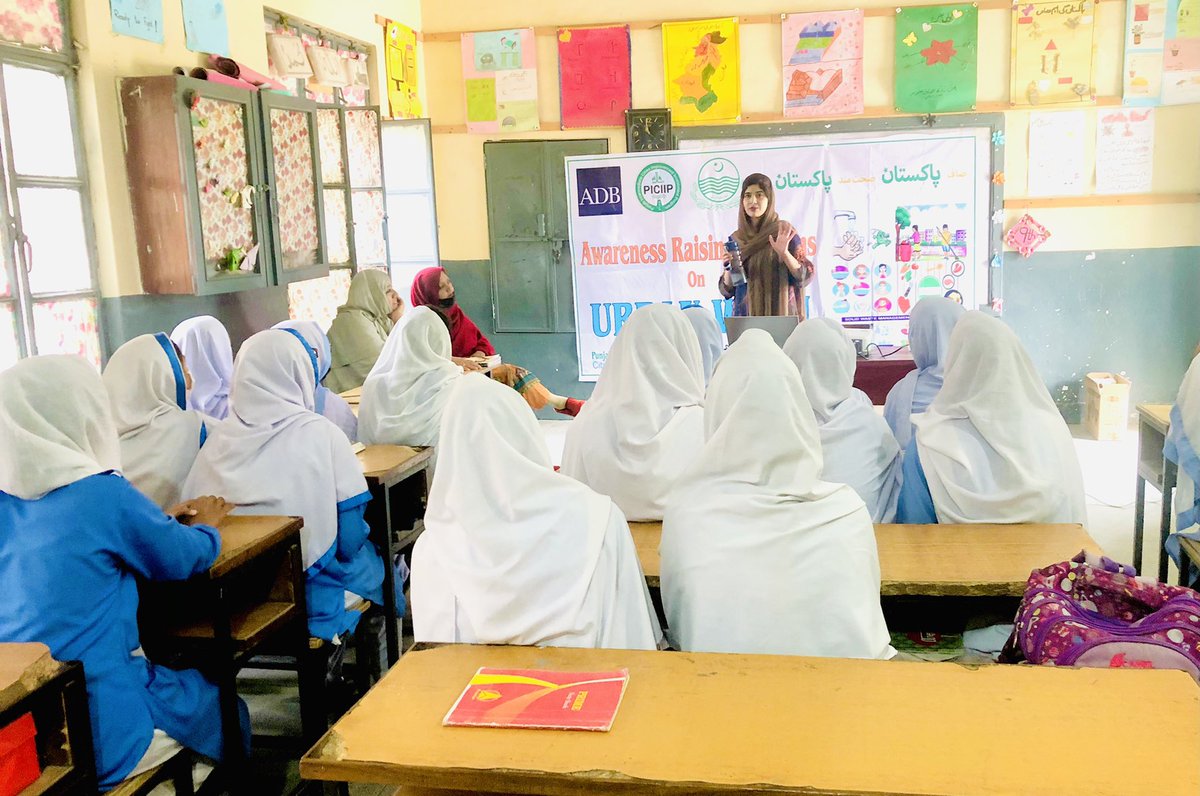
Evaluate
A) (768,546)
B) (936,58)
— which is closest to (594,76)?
(936,58)

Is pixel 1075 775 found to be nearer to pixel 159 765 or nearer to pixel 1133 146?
pixel 159 765

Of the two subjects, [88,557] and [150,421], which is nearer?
[88,557]

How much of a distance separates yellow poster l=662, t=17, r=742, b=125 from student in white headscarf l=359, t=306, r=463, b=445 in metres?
3.08

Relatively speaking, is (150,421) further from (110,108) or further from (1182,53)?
(1182,53)

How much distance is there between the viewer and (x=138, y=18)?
3689mm

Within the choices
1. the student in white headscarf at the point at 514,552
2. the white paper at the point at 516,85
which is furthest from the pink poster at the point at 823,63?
the student in white headscarf at the point at 514,552

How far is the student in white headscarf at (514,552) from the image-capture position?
5.72 ft

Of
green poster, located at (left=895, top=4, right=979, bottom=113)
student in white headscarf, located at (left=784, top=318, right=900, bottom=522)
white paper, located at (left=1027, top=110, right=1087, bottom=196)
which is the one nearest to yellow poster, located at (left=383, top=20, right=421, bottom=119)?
green poster, located at (left=895, top=4, right=979, bottom=113)

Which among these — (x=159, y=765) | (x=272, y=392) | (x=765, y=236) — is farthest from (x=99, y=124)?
(x=765, y=236)

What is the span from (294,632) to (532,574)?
3.32 feet

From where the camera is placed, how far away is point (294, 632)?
2.47m

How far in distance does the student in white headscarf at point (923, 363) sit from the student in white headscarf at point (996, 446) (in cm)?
73

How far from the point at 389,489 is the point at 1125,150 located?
5.00m

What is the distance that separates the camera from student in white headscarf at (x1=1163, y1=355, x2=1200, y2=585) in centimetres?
280
